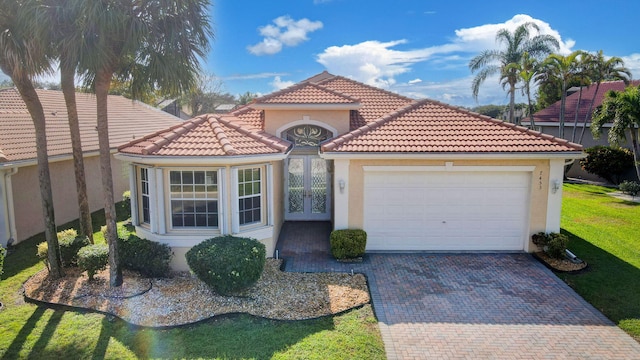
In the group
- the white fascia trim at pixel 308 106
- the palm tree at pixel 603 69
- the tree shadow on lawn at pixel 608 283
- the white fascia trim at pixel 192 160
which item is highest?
the palm tree at pixel 603 69

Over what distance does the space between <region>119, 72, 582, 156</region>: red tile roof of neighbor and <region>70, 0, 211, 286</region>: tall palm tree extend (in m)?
1.76

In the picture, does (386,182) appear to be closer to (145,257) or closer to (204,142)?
(204,142)

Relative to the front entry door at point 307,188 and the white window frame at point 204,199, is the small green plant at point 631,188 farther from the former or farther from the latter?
the white window frame at point 204,199

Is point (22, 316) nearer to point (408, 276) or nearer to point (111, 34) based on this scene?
→ point (111, 34)

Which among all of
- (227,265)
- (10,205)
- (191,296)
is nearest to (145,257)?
(191,296)

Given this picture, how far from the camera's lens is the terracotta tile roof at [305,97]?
50.0 feet

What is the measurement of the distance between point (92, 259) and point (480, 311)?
9.40 meters

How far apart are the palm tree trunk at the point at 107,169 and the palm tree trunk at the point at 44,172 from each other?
5.49 ft

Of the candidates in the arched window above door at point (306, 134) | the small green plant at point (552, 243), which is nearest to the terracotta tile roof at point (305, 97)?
the arched window above door at point (306, 134)

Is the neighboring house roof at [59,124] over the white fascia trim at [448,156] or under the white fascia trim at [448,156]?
over

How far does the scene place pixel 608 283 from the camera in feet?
35.8

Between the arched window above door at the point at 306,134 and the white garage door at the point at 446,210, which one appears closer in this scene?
the white garage door at the point at 446,210

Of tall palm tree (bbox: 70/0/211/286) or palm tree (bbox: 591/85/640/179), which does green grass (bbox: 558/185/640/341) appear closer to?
palm tree (bbox: 591/85/640/179)

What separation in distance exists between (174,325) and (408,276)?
6.09 meters
